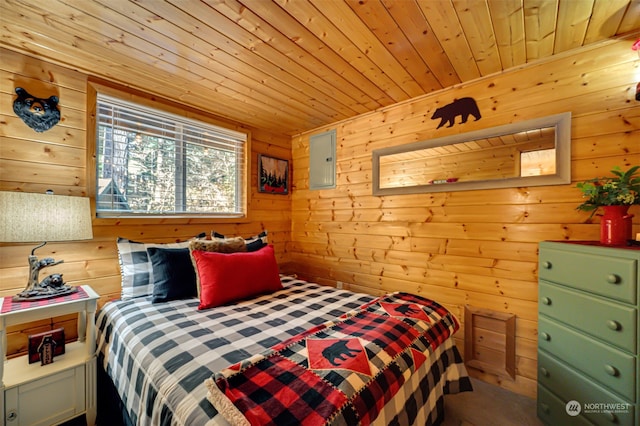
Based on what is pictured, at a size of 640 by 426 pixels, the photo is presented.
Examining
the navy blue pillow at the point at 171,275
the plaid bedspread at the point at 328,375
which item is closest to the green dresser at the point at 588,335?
the plaid bedspread at the point at 328,375

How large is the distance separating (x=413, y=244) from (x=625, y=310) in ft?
4.33

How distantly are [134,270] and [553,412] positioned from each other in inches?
112

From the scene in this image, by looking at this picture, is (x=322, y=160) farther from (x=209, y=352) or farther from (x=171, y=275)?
(x=209, y=352)

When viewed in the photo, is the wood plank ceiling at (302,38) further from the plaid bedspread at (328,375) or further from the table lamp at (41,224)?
the plaid bedspread at (328,375)

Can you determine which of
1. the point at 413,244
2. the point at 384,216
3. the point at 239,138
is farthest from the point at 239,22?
the point at 413,244

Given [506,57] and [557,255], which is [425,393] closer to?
[557,255]

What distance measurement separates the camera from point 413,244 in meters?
2.38

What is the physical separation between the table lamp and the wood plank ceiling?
3.22ft

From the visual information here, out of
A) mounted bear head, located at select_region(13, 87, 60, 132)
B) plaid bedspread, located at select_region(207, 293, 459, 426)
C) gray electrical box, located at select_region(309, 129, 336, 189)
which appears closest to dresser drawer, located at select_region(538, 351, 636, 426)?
plaid bedspread, located at select_region(207, 293, 459, 426)

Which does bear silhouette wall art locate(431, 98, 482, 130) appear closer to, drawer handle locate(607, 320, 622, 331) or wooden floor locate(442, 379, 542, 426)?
drawer handle locate(607, 320, 622, 331)

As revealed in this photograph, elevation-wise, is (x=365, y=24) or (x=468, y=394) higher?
(x=365, y=24)

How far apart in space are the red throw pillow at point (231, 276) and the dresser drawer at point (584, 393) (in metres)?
1.81

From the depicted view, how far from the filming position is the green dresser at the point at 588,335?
46.1 inches

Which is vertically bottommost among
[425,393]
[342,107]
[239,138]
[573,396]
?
[573,396]
